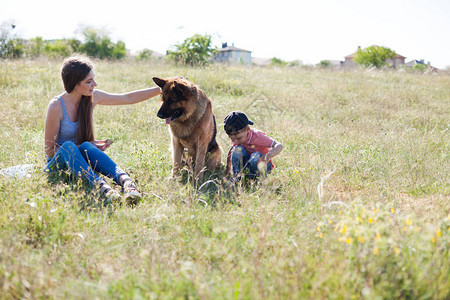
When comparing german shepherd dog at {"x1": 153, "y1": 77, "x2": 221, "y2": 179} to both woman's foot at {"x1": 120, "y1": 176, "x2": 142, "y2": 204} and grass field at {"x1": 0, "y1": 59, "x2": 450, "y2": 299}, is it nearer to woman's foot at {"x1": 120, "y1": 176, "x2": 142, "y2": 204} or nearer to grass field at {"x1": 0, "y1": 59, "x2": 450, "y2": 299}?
grass field at {"x1": 0, "y1": 59, "x2": 450, "y2": 299}

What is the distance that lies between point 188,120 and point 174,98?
346 millimetres

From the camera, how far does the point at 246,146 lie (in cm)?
389

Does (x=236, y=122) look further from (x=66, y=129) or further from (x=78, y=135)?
(x=66, y=129)

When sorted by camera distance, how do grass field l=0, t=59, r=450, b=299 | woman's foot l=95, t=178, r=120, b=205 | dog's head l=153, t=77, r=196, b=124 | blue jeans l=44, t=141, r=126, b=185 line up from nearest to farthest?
1. grass field l=0, t=59, r=450, b=299
2. woman's foot l=95, t=178, r=120, b=205
3. blue jeans l=44, t=141, r=126, b=185
4. dog's head l=153, t=77, r=196, b=124

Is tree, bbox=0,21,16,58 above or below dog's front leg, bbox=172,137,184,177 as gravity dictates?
above

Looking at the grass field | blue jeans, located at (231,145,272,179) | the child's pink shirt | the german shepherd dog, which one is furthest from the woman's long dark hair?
the child's pink shirt

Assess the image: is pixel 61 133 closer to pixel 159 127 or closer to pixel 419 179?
pixel 159 127

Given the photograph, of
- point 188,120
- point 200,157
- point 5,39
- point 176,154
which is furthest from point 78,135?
point 5,39

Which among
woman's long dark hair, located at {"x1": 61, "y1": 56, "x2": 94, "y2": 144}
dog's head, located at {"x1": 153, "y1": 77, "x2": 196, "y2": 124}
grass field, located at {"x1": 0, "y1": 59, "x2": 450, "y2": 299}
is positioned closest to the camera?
grass field, located at {"x1": 0, "y1": 59, "x2": 450, "y2": 299}

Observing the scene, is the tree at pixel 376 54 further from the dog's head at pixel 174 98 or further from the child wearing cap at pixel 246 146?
the dog's head at pixel 174 98

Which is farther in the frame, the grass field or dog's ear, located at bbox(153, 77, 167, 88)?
dog's ear, located at bbox(153, 77, 167, 88)

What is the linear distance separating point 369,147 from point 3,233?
465 centimetres

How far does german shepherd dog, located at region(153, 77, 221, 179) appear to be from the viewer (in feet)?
12.3

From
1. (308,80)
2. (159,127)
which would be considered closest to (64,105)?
(159,127)
